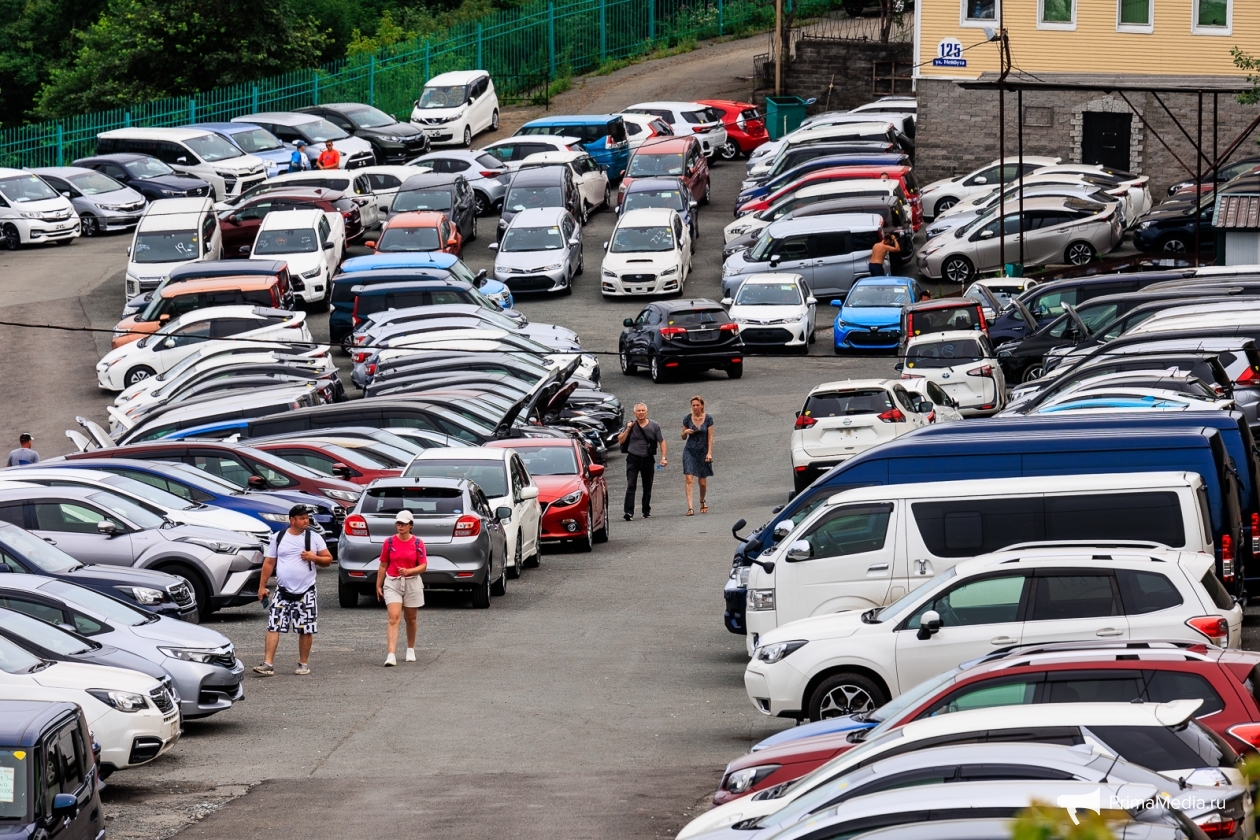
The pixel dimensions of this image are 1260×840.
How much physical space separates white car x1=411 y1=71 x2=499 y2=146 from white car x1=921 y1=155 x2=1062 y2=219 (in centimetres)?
1615

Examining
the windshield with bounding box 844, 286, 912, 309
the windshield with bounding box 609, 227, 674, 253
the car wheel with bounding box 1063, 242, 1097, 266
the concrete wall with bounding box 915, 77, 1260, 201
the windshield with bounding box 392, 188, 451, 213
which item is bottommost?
the windshield with bounding box 844, 286, 912, 309

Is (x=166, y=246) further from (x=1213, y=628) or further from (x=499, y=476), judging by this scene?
(x=1213, y=628)

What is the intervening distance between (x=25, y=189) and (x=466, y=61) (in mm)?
20771

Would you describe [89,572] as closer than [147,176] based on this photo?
Yes

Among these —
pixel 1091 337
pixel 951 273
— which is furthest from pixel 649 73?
pixel 1091 337

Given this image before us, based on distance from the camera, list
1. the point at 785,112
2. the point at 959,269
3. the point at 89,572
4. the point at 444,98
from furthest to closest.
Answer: the point at 785,112 < the point at 444,98 < the point at 959,269 < the point at 89,572

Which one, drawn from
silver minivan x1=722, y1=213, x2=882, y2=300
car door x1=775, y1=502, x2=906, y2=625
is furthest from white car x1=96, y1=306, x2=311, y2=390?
car door x1=775, y1=502, x2=906, y2=625

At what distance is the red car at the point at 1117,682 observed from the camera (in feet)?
32.1

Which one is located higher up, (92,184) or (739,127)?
(739,127)

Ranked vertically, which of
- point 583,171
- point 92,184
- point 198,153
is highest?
point 198,153

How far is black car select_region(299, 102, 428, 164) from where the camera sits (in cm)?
5253

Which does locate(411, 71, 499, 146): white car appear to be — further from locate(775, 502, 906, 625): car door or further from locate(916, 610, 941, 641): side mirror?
locate(916, 610, 941, 641): side mirror

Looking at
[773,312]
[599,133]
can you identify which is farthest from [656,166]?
[773,312]

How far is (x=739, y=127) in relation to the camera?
180 feet
